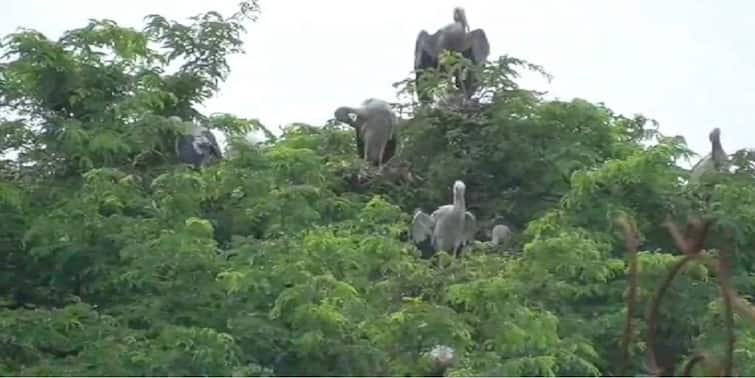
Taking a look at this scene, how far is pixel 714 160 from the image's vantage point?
50.4 feet

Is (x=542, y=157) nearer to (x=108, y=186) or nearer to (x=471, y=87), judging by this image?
(x=471, y=87)

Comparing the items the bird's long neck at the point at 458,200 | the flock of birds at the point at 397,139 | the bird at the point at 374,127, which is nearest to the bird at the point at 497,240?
the flock of birds at the point at 397,139

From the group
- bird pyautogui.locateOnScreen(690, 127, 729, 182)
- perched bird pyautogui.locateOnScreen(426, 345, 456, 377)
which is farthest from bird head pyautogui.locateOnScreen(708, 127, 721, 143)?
perched bird pyautogui.locateOnScreen(426, 345, 456, 377)

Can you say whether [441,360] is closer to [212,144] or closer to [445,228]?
[445,228]

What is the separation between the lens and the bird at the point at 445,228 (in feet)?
43.0

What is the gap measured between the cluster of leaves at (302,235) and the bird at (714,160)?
455 millimetres

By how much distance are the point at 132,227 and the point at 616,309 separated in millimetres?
3193

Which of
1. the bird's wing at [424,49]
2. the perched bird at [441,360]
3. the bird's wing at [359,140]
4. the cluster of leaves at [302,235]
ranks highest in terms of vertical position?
the bird's wing at [424,49]

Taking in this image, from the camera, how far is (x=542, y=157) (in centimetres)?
1486

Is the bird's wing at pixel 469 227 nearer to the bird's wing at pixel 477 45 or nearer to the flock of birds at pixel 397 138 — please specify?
the flock of birds at pixel 397 138

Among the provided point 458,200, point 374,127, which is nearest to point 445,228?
point 458,200

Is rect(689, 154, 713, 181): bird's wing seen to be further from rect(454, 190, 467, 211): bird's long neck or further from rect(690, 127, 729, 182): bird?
rect(454, 190, 467, 211): bird's long neck

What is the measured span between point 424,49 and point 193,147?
376 centimetres

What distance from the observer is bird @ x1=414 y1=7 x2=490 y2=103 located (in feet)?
54.7
